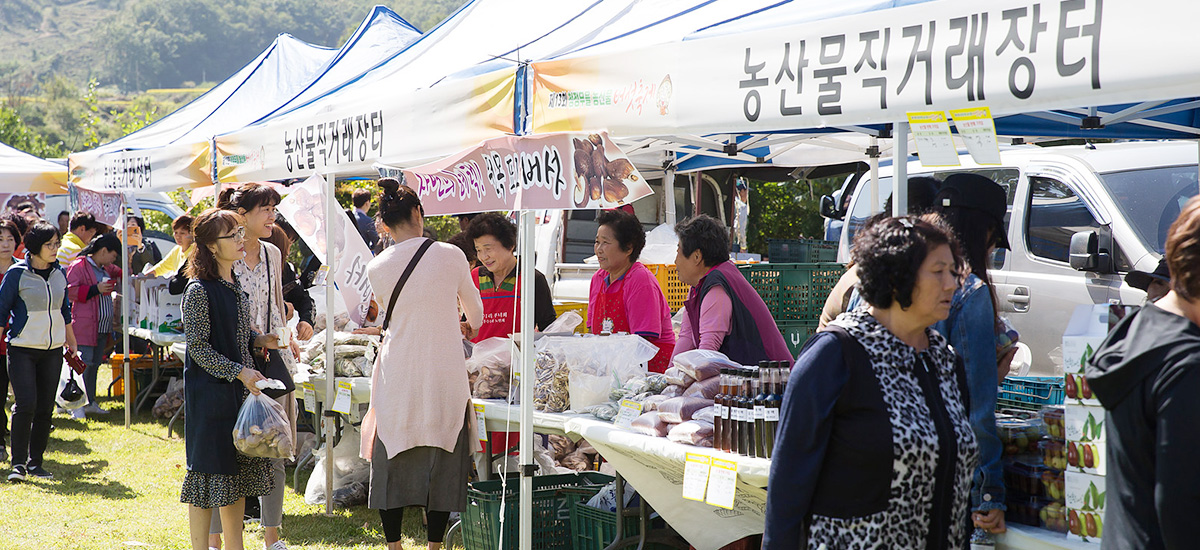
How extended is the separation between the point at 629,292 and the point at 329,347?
1864 mm

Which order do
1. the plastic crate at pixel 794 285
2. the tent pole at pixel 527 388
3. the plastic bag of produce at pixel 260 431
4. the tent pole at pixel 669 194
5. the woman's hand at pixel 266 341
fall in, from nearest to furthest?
1. the tent pole at pixel 527 388
2. the plastic bag of produce at pixel 260 431
3. the woman's hand at pixel 266 341
4. the plastic crate at pixel 794 285
5. the tent pole at pixel 669 194

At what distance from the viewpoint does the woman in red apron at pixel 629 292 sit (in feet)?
16.2

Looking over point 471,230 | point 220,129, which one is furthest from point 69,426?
point 471,230

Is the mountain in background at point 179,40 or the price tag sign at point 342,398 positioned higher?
the mountain in background at point 179,40

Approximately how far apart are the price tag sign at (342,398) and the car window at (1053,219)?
15.9 ft

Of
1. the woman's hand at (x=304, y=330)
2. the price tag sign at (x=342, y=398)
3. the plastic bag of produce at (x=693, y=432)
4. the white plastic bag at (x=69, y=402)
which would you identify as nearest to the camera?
the plastic bag of produce at (x=693, y=432)

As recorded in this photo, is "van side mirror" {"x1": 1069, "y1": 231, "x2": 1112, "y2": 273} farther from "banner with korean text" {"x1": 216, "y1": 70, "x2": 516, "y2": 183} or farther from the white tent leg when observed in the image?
the white tent leg

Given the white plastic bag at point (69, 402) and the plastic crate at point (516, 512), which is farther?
the white plastic bag at point (69, 402)

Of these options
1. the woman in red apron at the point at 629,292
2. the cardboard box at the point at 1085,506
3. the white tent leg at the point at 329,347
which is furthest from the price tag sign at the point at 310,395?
the cardboard box at the point at 1085,506

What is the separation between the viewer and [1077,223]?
6.80 metres

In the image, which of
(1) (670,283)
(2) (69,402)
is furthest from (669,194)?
(2) (69,402)

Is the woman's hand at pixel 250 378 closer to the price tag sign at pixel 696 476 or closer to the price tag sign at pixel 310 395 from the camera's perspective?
the price tag sign at pixel 310 395

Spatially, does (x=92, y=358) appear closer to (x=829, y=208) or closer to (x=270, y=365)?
(x=270, y=365)

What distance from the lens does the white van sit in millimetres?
6230
